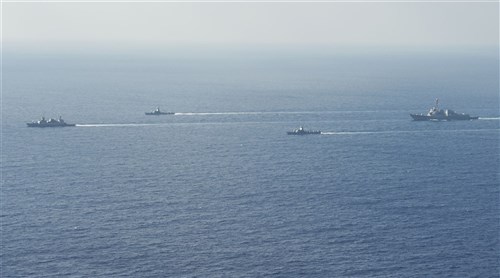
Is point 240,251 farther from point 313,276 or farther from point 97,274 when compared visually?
point 97,274

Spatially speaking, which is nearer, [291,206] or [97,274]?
[97,274]

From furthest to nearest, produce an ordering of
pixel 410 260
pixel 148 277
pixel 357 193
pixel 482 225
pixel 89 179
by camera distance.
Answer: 1. pixel 89 179
2. pixel 357 193
3. pixel 482 225
4. pixel 410 260
5. pixel 148 277

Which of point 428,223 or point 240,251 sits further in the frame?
point 428,223

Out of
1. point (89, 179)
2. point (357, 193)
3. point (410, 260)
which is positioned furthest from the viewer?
point (89, 179)

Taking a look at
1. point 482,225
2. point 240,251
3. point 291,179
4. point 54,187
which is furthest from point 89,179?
point 482,225

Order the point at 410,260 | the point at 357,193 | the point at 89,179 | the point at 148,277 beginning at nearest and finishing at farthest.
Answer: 1. the point at 148,277
2. the point at 410,260
3. the point at 357,193
4. the point at 89,179

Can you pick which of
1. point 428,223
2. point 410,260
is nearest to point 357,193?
point 428,223

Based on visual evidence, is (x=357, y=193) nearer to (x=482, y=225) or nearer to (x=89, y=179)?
(x=482, y=225)

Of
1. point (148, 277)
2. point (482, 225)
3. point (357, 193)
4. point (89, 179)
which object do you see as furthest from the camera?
point (89, 179)
